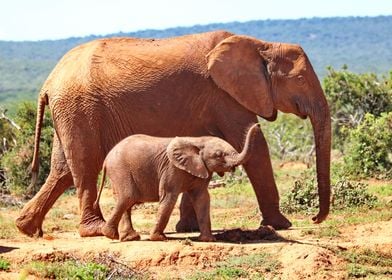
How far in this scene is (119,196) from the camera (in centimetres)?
1214

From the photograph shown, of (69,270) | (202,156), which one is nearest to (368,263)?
(202,156)

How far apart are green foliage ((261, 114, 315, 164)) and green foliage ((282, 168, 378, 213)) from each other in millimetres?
9507

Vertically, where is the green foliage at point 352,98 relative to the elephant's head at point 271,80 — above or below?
below

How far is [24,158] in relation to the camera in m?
20.5

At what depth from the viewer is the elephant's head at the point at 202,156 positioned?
38.8 ft

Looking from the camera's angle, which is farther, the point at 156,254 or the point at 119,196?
the point at 119,196

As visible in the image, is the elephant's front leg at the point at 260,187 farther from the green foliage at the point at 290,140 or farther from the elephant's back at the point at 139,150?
the green foliage at the point at 290,140

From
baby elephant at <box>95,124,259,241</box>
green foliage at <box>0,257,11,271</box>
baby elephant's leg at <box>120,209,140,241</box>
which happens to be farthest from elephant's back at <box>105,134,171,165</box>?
green foliage at <box>0,257,11,271</box>

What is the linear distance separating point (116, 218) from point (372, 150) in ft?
28.8

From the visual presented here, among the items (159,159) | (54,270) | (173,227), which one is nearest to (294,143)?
(173,227)

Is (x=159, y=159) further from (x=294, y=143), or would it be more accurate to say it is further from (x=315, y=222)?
(x=294, y=143)

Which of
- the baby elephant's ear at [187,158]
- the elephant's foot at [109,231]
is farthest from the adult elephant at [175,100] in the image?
the baby elephant's ear at [187,158]

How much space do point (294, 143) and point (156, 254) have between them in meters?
18.1

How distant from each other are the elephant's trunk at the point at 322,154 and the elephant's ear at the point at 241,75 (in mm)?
651
